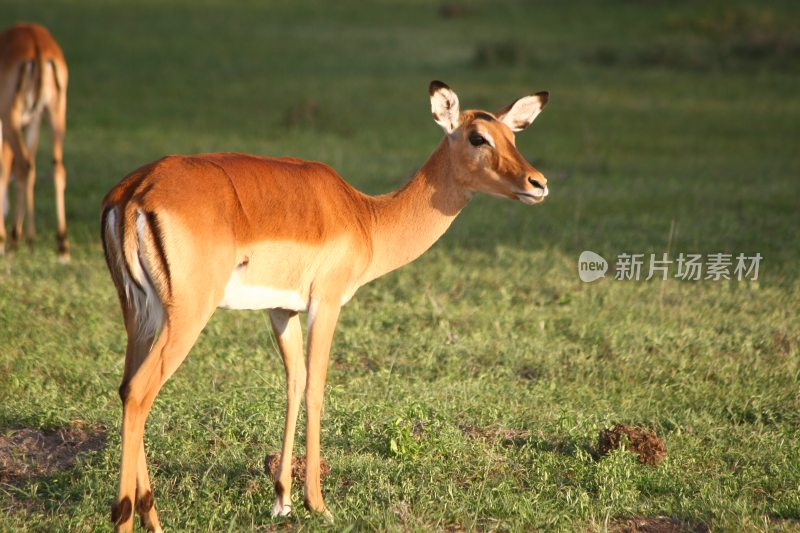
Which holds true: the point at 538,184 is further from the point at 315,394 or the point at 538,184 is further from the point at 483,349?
the point at 483,349

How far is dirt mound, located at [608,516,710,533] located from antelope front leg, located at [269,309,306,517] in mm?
1145

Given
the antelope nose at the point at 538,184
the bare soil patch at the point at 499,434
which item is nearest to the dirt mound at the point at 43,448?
the bare soil patch at the point at 499,434

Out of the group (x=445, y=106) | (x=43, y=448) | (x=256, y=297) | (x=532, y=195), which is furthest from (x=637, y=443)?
(x=43, y=448)

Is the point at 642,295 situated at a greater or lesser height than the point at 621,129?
lesser

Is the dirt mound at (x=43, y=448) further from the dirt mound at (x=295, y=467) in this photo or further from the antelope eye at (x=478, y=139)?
the antelope eye at (x=478, y=139)

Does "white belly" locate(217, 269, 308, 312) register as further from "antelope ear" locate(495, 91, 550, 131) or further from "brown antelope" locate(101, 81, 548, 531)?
"antelope ear" locate(495, 91, 550, 131)

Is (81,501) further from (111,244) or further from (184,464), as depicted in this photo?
(111,244)

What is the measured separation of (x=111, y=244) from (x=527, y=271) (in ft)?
12.5

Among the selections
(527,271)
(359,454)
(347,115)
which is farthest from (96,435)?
(347,115)

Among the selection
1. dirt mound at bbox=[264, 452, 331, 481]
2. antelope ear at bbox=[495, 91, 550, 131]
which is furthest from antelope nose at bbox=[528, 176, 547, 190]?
dirt mound at bbox=[264, 452, 331, 481]

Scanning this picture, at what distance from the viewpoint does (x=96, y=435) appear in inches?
183

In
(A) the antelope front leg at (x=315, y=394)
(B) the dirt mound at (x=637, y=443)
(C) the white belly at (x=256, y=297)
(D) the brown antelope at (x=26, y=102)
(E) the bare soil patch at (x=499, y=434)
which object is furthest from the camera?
(D) the brown antelope at (x=26, y=102)

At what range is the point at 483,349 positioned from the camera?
5758mm

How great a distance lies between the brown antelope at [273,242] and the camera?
3578mm
